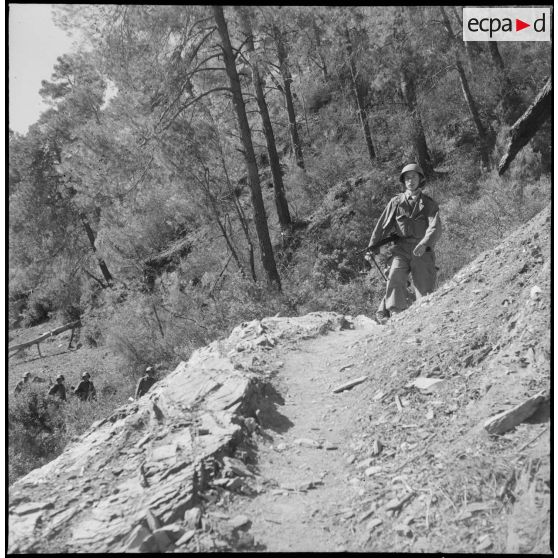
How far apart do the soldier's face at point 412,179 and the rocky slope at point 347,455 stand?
140cm

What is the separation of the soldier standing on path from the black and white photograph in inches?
1.0

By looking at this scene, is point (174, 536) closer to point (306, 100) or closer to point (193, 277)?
point (193, 277)

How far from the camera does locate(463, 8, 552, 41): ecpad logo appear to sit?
3227mm

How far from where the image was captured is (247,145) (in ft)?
32.4

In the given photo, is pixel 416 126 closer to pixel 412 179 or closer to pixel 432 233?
pixel 412 179

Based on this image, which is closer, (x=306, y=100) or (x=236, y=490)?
(x=236, y=490)

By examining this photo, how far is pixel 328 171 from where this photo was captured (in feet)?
55.3

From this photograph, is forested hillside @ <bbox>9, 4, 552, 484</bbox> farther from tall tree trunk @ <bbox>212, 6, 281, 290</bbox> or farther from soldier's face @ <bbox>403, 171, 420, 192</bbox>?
soldier's face @ <bbox>403, 171, 420, 192</bbox>

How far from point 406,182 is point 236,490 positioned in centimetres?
398

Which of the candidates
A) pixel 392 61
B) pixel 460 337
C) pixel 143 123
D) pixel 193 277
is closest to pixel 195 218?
pixel 193 277

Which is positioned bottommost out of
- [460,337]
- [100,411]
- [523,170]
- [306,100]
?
[100,411]

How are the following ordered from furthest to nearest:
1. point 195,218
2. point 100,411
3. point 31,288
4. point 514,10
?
point 31,288, point 195,218, point 100,411, point 514,10

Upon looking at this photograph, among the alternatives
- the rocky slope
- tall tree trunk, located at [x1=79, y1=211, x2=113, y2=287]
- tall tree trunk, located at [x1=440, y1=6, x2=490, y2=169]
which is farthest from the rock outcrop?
tall tree trunk, located at [x1=79, y1=211, x2=113, y2=287]

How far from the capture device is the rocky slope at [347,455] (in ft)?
7.64
